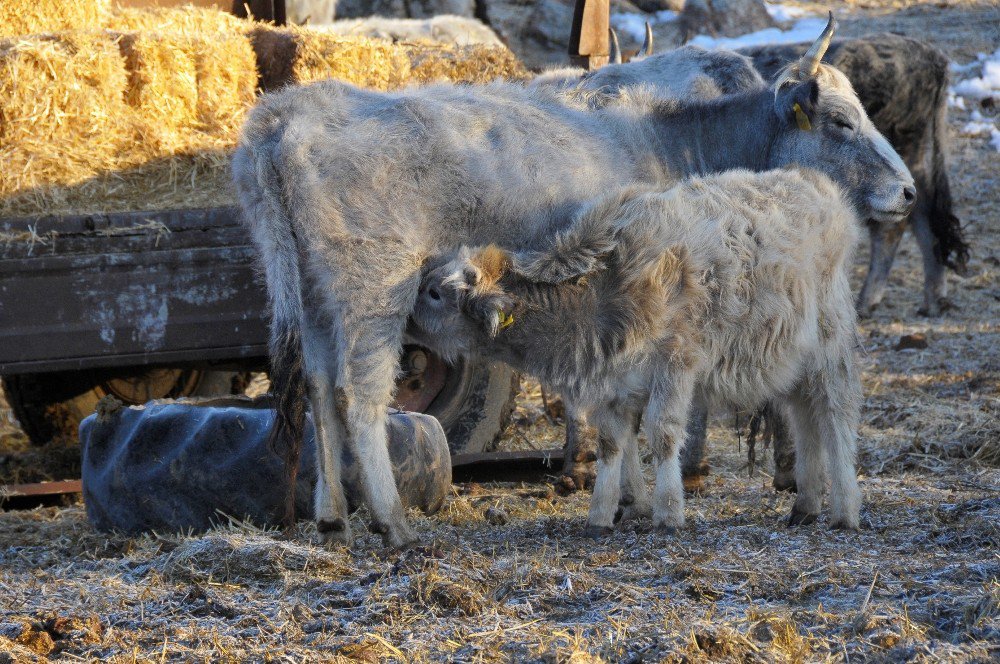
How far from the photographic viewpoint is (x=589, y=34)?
8617 millimetres

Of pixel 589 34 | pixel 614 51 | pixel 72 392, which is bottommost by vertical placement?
pixel 72 392

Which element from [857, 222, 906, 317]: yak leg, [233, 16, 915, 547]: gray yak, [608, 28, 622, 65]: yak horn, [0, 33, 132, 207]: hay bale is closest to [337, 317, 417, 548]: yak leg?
[233, 16, 915, 547]: gray yak

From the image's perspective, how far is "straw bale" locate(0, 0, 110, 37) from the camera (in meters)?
8.23

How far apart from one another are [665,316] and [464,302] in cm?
86

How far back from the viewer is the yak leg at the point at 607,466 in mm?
5488

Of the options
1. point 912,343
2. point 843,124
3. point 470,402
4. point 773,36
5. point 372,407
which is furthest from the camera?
point 773,36

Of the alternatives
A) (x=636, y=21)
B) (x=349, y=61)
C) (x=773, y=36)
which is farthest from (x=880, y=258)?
(x=636, y=21)

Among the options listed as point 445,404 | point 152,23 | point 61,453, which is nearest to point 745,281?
point 445,404

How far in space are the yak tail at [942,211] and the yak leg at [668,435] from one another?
7.40 m

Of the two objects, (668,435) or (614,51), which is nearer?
(668,435)

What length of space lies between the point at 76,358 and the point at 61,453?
1.54 m

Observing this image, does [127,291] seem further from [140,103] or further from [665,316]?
[665,316]

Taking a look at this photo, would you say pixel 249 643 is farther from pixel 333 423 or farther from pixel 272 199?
pixel 272 199

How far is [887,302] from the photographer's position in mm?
12234
